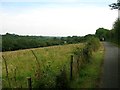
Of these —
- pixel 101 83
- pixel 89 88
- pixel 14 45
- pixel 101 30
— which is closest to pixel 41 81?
pixel 89 88

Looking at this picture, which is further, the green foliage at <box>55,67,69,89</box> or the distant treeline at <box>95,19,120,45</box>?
the distant treeline at <box>95,19,120,45</box>

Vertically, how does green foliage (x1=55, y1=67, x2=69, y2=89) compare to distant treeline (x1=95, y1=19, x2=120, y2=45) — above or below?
below

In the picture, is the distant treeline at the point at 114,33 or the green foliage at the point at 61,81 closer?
the green foliage at the point at 61,81

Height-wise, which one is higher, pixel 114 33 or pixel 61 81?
pixel 114 33

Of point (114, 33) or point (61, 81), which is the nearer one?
point (61, 81)

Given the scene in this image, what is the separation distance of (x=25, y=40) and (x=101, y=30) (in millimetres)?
86491

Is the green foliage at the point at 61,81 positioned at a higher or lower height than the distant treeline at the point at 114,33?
lower

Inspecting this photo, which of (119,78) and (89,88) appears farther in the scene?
(119,78)

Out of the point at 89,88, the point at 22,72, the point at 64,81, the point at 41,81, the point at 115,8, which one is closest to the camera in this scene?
the point at 41,81

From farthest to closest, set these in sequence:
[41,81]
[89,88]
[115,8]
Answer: [115,8], [89,88], [41,81]

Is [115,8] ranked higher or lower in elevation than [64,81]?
higher

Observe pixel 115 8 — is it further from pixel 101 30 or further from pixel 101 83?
pixel 101 30

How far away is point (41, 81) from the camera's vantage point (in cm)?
950

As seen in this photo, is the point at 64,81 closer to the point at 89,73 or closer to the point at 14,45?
the point at 89,73
